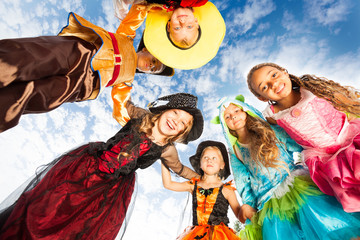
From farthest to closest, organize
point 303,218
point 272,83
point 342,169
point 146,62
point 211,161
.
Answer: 1. point 211,161
2. point 146,62
3. point 272,83
4. point 303,218
5. point 342,169

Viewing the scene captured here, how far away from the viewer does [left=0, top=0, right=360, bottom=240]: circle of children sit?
1.44 m

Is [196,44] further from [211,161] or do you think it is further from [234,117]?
[211,161]

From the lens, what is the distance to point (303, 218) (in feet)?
5.90

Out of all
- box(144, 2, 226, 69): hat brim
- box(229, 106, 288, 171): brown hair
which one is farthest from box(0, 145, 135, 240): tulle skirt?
box(229, 106, 288, 171): brown hair

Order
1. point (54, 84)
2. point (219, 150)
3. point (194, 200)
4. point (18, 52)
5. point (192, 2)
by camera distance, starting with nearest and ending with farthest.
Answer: point (18, 52) < point (54, 84) < point (192, 2) < point (194, 200) < point (219, 150)

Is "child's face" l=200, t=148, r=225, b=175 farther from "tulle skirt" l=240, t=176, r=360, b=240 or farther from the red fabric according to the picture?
the red fabric

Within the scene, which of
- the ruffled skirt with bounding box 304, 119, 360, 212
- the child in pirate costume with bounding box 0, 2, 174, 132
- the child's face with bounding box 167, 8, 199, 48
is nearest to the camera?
the child in pirate costume with bounding box 0, 2, 174, 132

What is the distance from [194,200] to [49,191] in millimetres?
1730

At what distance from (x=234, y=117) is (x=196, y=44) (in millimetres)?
1035

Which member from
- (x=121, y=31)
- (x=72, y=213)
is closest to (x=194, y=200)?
(x=72, y=213)

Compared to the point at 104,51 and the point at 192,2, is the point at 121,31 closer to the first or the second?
the point at 104,51

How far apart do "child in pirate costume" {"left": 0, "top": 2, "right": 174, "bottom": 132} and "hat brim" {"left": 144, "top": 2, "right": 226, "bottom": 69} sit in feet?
0.72

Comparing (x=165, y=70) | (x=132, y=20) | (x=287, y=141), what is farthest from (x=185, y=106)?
(x=287, y=141)

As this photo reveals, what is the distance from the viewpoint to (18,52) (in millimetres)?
1094
